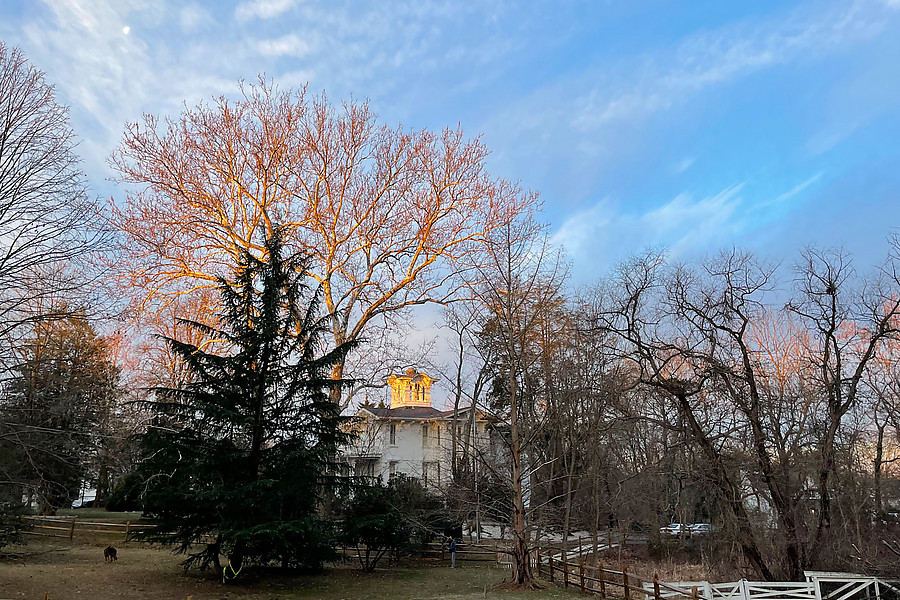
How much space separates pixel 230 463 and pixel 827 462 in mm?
15811

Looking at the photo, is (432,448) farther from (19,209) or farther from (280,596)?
(19,209)

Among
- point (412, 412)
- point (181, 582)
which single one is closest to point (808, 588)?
point (181, 582)

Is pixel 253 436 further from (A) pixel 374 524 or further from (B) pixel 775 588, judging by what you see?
(B) pixel 775 588

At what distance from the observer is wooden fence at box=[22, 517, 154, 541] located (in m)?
24.7

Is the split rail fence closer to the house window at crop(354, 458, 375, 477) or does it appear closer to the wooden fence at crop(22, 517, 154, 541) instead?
the house window at crop(354, 458, 375, 477)

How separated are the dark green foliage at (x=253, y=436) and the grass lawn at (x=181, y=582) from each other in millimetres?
737

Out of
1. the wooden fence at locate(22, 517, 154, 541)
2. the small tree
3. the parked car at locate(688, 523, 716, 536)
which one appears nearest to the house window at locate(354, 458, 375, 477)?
the small tree

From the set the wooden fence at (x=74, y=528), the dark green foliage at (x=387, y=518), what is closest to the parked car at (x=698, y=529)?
the dark green foliage at (x=387, y=518)

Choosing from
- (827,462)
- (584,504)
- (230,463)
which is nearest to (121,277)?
(230,463)

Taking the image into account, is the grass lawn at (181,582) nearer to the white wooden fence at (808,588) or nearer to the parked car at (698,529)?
the white wooden fence at (808,588)

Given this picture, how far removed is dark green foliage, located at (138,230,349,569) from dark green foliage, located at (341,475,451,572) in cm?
124

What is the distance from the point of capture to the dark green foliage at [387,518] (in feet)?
62.3

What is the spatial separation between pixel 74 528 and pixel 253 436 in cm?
1346

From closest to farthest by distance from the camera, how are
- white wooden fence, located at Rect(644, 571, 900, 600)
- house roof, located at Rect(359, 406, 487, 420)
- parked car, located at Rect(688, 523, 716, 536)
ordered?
white wooden fence, located at Rect(644, 571, 900, 600), parked car, located at Rect(688, 523, 716, 536), house roof, located at Rect(359, 406, 487, 420)
